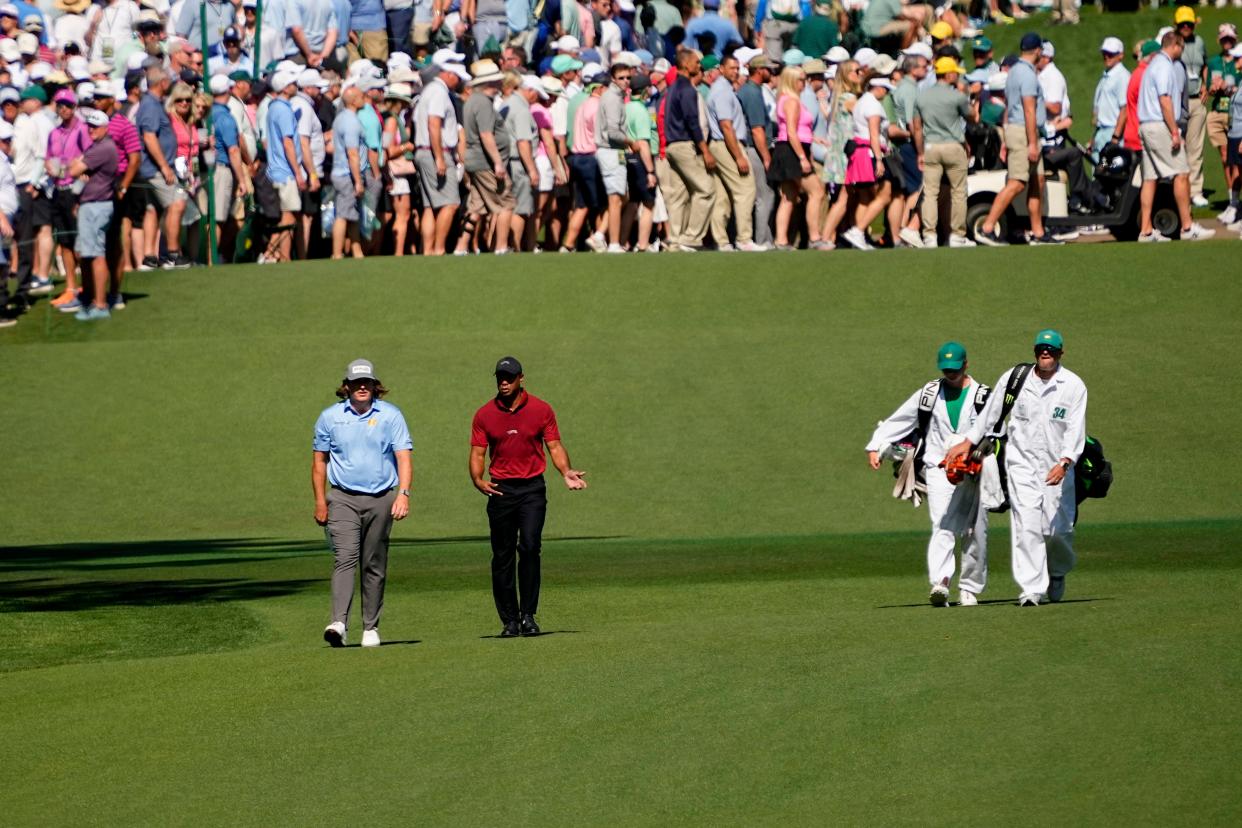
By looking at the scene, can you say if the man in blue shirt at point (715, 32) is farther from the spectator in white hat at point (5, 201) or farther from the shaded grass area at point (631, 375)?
the spectator in white hat at point (5, 201)

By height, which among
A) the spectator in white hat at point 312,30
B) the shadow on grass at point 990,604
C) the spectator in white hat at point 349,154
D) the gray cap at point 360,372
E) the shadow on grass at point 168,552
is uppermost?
the spectator in white hat at point 312,30

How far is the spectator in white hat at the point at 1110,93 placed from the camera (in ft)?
90.0

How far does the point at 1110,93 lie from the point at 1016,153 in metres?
3.37

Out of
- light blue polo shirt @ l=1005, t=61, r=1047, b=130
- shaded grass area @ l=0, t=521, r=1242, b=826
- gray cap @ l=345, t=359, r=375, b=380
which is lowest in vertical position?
shaded grass area @ l=0, t=521, r=1242, b=826

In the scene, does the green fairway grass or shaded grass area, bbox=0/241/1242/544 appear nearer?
the green fairway grass

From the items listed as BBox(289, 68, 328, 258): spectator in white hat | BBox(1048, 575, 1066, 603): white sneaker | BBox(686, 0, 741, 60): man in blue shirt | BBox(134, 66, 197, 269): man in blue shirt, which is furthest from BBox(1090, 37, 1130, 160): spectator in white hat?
BBox(1048, 575, 1066, 603): white sneaker

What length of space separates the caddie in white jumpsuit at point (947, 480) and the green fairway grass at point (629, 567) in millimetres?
567

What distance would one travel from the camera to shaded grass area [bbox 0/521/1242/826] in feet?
27.9

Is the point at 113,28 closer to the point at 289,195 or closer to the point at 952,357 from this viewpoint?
the point at 289,195

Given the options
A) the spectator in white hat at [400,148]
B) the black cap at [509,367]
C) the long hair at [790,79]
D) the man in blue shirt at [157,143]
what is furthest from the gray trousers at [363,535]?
the long hair at [790,79]

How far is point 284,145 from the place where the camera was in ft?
83.0

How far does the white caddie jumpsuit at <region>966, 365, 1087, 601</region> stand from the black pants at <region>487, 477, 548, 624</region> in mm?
3008

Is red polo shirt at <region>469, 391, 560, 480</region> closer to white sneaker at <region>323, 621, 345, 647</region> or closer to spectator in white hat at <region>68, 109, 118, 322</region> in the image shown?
white sneaker at <region>323, 621, 345, 647</region>

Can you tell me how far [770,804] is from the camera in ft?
27.6
